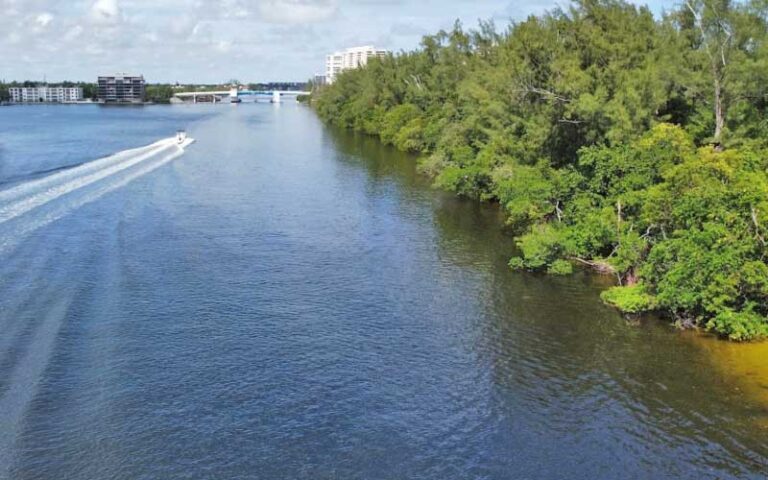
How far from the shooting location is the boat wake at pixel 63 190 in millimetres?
45344

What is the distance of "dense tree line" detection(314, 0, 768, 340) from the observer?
3117 centimetres

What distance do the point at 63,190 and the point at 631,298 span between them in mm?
44391

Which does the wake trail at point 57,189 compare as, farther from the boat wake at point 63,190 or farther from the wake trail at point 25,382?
the wake trail at point 25,382

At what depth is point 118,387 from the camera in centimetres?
2533

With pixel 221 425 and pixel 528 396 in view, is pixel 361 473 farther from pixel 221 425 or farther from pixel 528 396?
pixel 528 396

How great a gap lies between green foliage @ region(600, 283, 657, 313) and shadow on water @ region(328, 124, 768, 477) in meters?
0.53

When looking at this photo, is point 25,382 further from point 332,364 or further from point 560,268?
point 560,268

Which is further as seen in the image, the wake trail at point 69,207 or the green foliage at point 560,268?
the wake trail at point 69,207

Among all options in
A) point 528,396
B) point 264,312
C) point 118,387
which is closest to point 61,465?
point 118,387

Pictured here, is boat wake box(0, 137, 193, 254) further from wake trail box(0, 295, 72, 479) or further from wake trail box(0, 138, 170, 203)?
wake trail box(0, 295, 72, 479)

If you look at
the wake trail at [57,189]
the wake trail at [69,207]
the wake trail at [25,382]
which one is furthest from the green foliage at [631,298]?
the wake trail at [57,189]

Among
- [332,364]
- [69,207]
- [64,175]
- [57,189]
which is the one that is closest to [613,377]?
[332,364]

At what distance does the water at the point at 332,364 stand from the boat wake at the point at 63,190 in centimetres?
47

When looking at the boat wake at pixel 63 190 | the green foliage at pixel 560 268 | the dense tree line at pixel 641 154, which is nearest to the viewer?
the dense tree line at pixel 641 154
